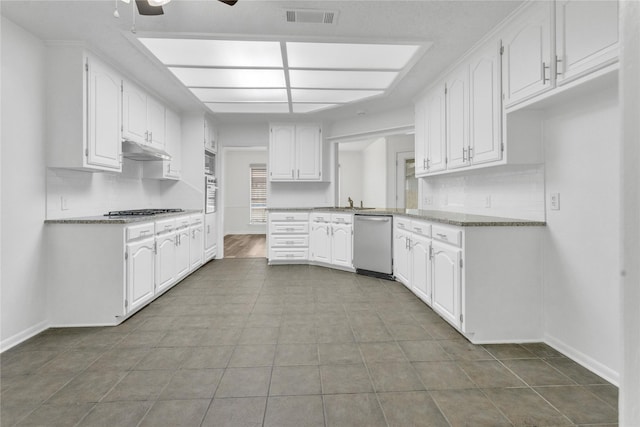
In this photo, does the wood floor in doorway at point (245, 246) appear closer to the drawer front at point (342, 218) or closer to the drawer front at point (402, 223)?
the drawer front at point (342, 218)

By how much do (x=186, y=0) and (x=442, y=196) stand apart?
10.9 ft

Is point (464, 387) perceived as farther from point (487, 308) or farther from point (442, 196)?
point (442, 196)

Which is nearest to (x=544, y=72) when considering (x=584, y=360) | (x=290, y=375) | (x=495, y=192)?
(x=495, y=192)

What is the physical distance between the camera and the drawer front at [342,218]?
4.84 meters

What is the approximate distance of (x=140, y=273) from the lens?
3.16m

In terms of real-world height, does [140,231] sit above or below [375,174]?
below

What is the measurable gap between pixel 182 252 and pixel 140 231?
1.16 m

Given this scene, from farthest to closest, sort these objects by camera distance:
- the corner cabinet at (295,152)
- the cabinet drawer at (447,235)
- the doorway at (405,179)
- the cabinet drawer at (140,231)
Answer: the doorway at (405,179) < the corner cabinet at (295,152) < the cabinet drawer at (140,231) < the cabinet drawer at (447,235)

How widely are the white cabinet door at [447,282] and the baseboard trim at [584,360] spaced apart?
0.62 meters

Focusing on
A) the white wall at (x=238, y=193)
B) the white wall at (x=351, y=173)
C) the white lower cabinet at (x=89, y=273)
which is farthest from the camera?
the white wall at (x=351, y=173)

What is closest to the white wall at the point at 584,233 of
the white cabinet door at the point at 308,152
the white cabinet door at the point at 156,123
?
the white cabinet door at the point at 308,152

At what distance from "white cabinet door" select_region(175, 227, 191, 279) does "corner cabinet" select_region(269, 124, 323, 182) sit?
70.8 inches

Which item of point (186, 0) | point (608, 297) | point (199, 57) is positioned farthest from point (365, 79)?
point (608, 297)

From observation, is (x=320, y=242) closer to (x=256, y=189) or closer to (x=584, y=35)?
(x=584, y=35)
